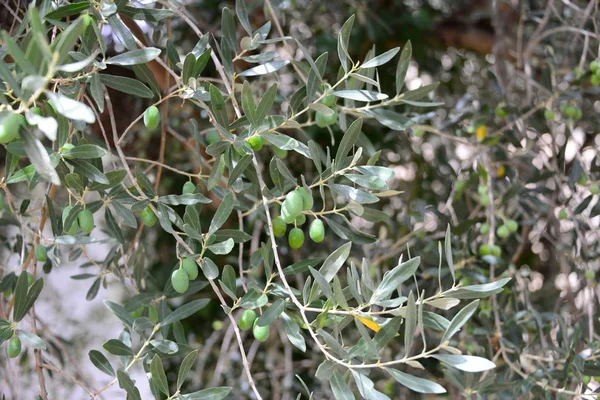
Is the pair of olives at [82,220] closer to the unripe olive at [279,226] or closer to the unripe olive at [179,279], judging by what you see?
the unripe olive at [179,279]

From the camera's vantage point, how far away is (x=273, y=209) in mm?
1319

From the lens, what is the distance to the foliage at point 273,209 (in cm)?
75

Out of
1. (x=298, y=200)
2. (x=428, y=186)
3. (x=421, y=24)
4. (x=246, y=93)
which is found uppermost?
(x=246, y=93)

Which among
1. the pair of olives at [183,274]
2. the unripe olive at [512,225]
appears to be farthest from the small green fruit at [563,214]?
the pair of olives at [183,274]

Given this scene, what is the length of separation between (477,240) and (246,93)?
84 centimetres

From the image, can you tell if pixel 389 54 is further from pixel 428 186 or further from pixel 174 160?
pixel 174 160

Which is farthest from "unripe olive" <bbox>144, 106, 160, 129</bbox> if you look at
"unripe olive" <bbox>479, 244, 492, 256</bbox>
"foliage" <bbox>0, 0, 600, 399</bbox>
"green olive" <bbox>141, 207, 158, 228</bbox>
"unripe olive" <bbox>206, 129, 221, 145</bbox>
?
"unripe olive" <bbox>479, 244, 492, 256</bbox>

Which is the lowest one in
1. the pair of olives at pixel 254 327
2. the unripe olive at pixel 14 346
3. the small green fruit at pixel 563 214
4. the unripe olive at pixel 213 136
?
the small green fruit at pixel 563 214

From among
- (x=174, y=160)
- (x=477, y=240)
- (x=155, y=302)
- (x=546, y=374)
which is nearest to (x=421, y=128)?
(x=477, y=240)

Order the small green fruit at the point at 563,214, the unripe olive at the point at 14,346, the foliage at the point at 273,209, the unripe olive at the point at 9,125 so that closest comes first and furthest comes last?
1. the unripe olive at the point at 9,125
2. the foliage at the point at 273,209
3. the unripe olive at the point at 14,346
4. the small green fruit at the point at 563,214

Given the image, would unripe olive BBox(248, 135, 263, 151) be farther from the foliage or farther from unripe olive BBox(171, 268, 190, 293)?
unripe olive BBox(171, 268, 190, 293)

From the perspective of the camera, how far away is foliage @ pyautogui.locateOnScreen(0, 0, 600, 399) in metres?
0.75

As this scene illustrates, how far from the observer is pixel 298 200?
0.79m

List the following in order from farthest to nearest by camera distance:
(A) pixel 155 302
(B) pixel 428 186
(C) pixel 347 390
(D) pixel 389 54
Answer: (B) pixel 428 186, (A) pixel 155 302, (D) pixel 389 54, (C) pixel 347 390
